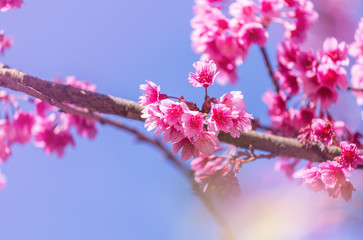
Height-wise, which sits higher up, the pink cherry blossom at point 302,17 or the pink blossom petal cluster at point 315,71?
the pink cherry blossom at point 302,17

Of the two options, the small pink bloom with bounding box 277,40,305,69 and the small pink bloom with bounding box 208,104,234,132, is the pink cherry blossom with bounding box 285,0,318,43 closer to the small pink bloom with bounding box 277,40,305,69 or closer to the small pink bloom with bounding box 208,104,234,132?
the small pink bloom with bounding box 277,40,305,69

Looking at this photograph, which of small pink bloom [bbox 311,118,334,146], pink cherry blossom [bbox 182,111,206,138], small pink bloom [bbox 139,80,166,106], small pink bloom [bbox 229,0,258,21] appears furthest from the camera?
small pink bloom [bbox 229,0,258,21]

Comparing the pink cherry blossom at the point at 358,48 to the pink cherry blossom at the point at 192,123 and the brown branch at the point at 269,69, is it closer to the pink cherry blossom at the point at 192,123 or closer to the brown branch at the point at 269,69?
the brown branch at the point at 269,69

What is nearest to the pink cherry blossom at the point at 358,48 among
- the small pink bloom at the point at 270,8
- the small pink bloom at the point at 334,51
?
the small pink bloom at the point at 334,51

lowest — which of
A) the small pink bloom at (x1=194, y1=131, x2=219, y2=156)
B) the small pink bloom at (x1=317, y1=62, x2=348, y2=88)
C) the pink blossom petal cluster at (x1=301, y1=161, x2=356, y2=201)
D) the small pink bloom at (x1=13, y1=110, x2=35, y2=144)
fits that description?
the pink blossom petal cluster at (x1=301, y1=161, x2=356, y2=201)

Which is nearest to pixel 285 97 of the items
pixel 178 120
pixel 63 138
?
pixel 178 120

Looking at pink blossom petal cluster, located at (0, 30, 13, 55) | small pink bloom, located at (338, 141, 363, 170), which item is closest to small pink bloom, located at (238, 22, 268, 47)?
small pink bloom, located at (338, 141, 363, 170)

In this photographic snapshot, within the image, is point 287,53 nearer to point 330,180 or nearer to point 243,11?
point 243,11

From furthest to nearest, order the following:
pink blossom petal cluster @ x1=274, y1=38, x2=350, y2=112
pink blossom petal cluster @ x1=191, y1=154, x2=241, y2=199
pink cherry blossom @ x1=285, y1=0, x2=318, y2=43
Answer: pink cherry blossom @ x1=285, y1=0, x2=318, y2=43
pink blossom petal cluster @ x1=274, y1=38, x2=350, y2=112
pink blossom petal cluster @ x1=191, y1=154, x2=241, y2=199
